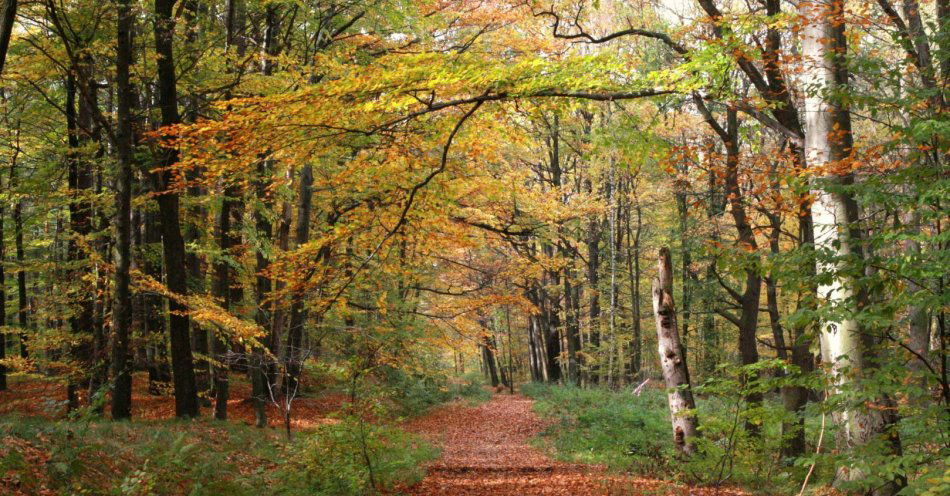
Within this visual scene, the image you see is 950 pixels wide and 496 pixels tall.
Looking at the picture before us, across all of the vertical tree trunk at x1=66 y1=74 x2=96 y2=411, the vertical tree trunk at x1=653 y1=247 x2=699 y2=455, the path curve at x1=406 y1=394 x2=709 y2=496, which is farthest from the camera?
the vertical tree trunk at x1=66 y1=74 x2=96 y2=411

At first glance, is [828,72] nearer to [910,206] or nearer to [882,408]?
[910,206]

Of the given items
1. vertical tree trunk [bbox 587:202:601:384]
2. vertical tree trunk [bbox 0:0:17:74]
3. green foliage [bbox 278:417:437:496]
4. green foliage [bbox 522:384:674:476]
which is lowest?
green foliage [bbox 522:384:674:476]

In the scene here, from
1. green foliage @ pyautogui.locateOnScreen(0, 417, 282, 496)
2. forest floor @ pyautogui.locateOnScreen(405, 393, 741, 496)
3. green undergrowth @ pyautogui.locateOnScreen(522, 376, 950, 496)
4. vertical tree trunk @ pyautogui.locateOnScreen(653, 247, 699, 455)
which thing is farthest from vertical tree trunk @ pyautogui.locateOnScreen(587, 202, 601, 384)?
green foliage @ pyautogui.locateOnScreen(0, 417, 282, 496)

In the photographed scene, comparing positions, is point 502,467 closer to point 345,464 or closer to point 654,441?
point 345,464

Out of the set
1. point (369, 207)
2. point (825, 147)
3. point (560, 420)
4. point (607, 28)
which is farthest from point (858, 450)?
point (607, 28)

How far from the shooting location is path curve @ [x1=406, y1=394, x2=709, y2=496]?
25.8 ft

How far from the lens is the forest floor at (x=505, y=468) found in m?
7.74

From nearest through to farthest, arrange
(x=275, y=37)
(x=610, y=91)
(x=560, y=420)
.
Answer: (x=610, y=91) → (x=275, y=37) → (x=560, y=420)

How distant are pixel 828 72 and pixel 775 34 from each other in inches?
143

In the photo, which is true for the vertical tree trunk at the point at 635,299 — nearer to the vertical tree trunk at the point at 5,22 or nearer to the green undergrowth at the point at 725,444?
the green undergrowth at the point at 725,444

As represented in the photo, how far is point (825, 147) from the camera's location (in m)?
6.08

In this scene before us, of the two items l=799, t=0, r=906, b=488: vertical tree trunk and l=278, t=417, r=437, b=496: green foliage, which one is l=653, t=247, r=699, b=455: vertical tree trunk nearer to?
l=799, t=0, r=906, b=488: vertical tree trunk

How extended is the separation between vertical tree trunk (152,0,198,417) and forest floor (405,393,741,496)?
4486mm

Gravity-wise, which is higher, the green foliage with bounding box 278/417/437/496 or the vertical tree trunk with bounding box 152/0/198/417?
the vertical tree trunk with bounding box 152/0/198/417
